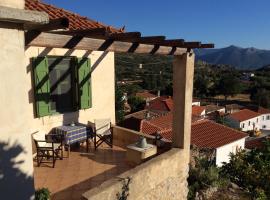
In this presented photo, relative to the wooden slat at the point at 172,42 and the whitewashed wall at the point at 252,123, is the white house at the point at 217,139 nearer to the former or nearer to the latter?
the wooden slat at the point at 172,42

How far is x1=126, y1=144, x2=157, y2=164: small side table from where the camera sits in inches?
251

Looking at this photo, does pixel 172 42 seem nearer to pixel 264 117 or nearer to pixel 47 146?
pixel 47 146

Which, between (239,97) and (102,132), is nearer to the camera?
(102,132)

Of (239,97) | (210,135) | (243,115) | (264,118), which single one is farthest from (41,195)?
(239,97)

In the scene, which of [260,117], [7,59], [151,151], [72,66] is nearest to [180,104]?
[151,151]

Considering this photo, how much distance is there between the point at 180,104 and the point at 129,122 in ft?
52.9

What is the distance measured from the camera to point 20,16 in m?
2.95

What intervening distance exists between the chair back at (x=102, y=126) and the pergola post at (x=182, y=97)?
7.11 feet

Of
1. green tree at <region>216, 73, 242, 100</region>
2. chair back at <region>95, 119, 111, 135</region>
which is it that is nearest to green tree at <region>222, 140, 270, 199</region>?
chair back at <region>95, 119, 111, 135</region>

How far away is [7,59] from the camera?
3.08 m

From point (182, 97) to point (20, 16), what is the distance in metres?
4.51

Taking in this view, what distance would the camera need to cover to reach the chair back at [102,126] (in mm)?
7827

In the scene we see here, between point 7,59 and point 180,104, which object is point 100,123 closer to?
point 180,104

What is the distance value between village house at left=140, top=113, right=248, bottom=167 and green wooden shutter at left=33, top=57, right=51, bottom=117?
1488 centimetres
